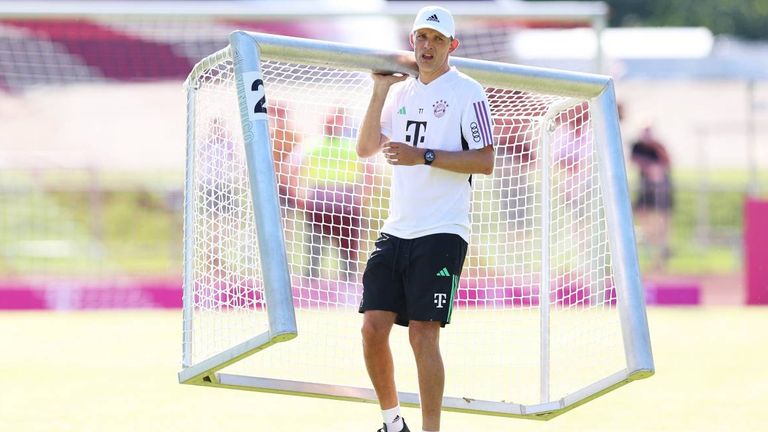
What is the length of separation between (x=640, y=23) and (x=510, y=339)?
148 ft

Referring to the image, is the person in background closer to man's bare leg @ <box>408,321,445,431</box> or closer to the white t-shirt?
the white t-shirt

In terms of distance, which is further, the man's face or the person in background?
the person in background

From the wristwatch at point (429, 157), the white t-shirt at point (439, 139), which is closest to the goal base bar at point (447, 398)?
the white t-shirt at point (439, 139)

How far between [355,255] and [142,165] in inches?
563

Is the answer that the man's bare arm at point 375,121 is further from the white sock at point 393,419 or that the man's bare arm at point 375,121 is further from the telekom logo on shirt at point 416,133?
the white sock at point 393,419

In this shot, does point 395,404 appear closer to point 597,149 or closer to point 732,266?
point 597,149

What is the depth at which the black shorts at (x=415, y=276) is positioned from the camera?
23.1 ft

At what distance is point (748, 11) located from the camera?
55.4 m

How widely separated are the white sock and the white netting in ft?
2.90

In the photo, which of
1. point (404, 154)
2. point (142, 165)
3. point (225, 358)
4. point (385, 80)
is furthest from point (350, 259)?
point (142, 165)

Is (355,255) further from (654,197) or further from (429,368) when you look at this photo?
(654,197)

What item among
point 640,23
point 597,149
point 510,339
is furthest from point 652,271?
point 640,23

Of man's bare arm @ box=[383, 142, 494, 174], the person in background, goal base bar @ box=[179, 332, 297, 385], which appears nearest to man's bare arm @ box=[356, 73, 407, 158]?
man's bare arm @ box=[383, 142, 494, 174]

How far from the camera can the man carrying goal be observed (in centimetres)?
702
